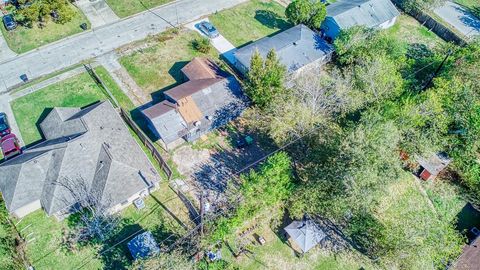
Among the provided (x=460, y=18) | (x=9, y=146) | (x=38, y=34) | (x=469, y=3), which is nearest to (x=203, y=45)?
(x=38, y=34)

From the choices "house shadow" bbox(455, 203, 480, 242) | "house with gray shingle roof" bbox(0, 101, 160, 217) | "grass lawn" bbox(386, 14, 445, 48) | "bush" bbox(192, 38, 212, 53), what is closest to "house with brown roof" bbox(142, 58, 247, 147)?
"house with gray shingle roof" bbox(0, 101, 160, 217)

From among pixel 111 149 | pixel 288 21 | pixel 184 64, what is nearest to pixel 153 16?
pixel 184 64

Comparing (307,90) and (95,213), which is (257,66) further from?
(95,213)

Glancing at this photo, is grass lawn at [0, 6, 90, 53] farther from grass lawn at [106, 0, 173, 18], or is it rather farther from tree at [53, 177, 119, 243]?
tree at [53, 177, 119, 243]

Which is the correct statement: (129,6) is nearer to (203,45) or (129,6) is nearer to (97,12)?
(97,12)

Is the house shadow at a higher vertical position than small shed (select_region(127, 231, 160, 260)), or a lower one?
higher

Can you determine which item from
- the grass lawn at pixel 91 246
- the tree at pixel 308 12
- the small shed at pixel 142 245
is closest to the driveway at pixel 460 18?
the tree at pixel 308 12

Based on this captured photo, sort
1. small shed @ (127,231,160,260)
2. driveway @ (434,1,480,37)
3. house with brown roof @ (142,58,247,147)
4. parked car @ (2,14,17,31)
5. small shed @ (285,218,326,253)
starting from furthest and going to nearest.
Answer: driveway @ (434,1,480,37) → parked car @ (2,14,17,31) → house with brown roof @ (142,58,247,147) → small shed @ (285,218,326,253) → small shed @ (127,231,160,260)
